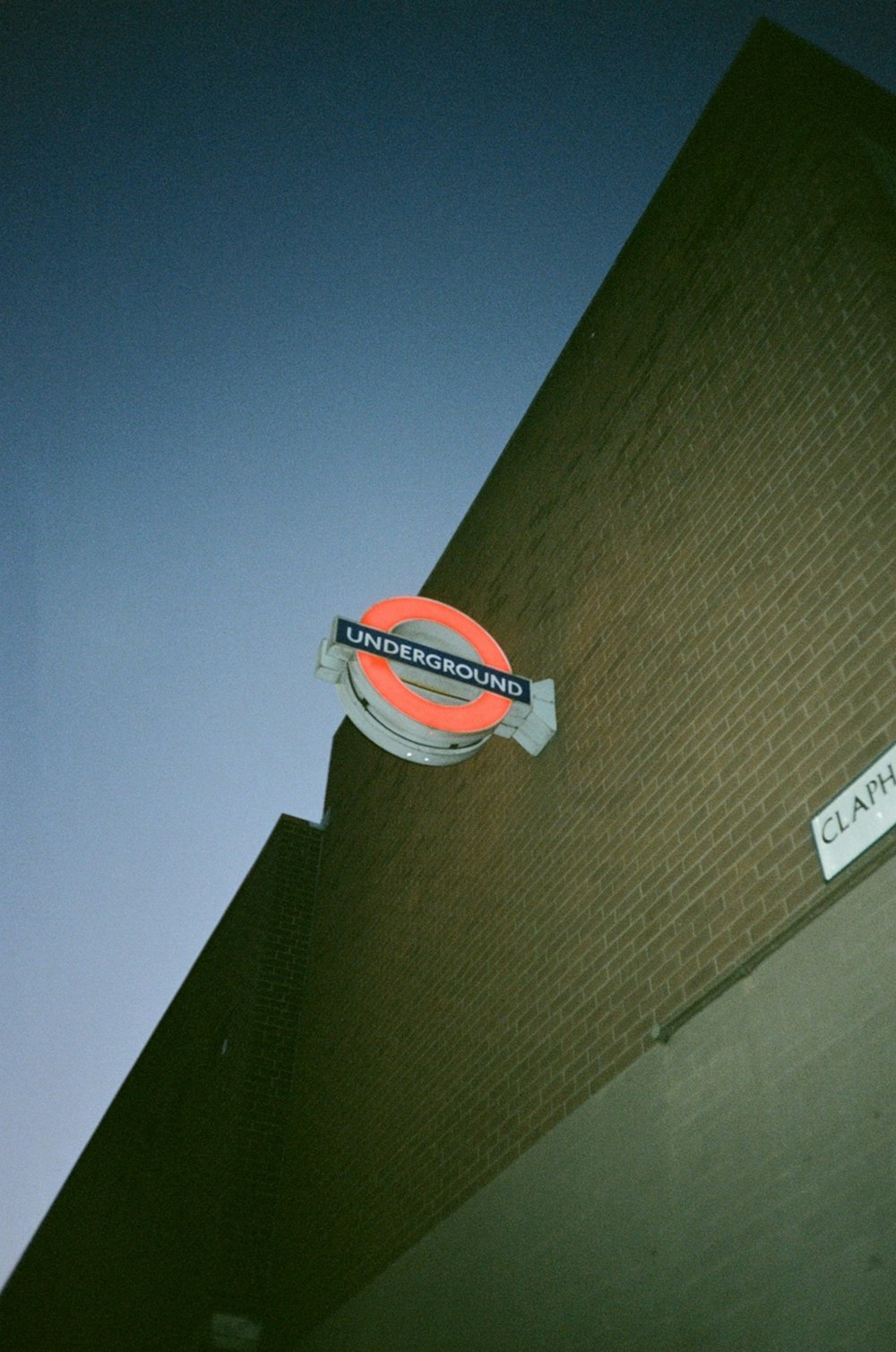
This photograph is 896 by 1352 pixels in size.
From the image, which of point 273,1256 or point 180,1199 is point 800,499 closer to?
point 273,1256

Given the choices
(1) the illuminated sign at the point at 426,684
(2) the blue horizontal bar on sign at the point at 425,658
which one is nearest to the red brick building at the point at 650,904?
(1) the illuminated sign at the point at 426,684

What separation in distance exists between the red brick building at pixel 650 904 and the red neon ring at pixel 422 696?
0.69m

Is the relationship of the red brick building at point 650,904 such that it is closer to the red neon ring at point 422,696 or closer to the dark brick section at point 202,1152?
the dark brick section at point 202,1152

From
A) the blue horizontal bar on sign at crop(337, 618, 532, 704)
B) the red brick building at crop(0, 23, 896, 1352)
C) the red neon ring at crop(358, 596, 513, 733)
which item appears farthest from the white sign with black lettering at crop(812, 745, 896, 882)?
the blue horizontal bar on sign at crop(337, 618, 532, 704)

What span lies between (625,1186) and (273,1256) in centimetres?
591

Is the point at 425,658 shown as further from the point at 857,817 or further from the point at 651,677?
the point at 857,817

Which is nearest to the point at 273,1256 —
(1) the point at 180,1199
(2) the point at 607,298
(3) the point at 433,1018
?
(1) the point at 180,1199

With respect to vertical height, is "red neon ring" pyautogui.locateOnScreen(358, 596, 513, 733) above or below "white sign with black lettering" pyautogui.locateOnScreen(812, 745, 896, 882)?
above

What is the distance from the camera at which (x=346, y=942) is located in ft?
38.1

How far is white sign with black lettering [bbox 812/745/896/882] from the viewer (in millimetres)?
4980

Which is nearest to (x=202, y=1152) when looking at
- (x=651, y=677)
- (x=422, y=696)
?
(x=422, y=696)

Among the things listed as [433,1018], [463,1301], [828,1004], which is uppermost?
[433,1018]

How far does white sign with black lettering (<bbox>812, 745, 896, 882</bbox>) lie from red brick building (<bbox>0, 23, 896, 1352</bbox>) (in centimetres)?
9

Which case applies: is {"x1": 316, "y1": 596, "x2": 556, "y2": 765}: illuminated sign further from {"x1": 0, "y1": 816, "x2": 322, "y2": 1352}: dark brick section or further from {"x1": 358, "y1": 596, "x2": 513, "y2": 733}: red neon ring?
{"x1": 0, "y1": 816, "x2": 322, "y2": 1352}: dark brick section
